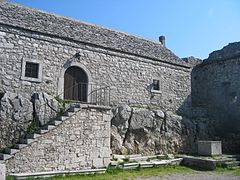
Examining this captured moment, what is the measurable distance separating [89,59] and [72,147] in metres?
5.64

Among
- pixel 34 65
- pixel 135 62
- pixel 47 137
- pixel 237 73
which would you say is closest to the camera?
pixel 47 137

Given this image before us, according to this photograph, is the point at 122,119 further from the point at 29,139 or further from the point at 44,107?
the point at 29,139

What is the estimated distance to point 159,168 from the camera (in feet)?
41.3

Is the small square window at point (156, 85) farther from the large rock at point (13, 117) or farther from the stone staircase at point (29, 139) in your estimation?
the large rock at point (13, 117)

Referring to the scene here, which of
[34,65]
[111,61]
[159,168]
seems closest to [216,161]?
[159,168]

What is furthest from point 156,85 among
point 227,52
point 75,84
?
point 227,52

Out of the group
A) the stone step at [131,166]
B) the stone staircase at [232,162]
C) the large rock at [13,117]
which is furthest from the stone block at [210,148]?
the large rock at [13,117]

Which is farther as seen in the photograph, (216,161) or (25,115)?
(216,161)

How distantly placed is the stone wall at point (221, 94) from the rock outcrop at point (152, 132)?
5.70 ft

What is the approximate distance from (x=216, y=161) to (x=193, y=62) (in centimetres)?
1139

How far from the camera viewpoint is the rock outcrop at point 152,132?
14.5 meters

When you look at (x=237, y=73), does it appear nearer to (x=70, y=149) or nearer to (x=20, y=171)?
(x=70, y=149)

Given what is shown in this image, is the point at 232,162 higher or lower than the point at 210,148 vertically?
lower

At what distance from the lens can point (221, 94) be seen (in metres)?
20.9
